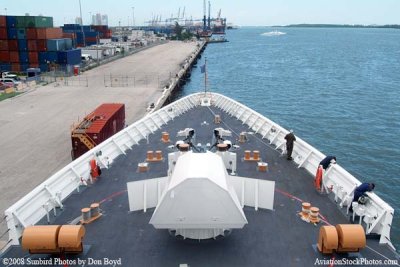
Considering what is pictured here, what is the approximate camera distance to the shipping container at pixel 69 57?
75.4 meters

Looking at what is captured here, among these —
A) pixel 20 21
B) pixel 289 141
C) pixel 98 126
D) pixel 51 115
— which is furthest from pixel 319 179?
pixel 20 21

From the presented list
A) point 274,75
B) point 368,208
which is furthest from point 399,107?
point 368,208

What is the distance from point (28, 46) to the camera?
7388cm

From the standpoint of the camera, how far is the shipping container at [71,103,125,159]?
26766 millimetres

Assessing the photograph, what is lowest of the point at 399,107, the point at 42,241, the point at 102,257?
the point at 399,107

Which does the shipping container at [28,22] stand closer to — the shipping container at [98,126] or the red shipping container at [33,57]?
the red shipping container at [33,57]

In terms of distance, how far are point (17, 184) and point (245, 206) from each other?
53.4ft

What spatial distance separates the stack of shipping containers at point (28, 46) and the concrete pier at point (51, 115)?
7265mm

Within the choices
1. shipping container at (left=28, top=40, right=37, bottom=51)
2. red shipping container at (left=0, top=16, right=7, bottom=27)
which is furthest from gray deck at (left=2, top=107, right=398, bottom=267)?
red shipping container at (left=0, top=16, right=7, bottom=27)

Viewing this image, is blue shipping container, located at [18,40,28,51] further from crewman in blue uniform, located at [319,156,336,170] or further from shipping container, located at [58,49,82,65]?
crewman in blue uniform, located at [319,156,336,170]

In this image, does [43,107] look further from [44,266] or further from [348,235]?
[348,235]

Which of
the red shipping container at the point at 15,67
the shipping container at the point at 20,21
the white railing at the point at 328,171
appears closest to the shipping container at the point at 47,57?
the red shipping container at the point at 15,67

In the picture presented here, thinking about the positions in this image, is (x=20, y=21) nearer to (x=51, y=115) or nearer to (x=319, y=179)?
(x=51, y=115)

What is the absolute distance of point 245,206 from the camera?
13.2 meters
